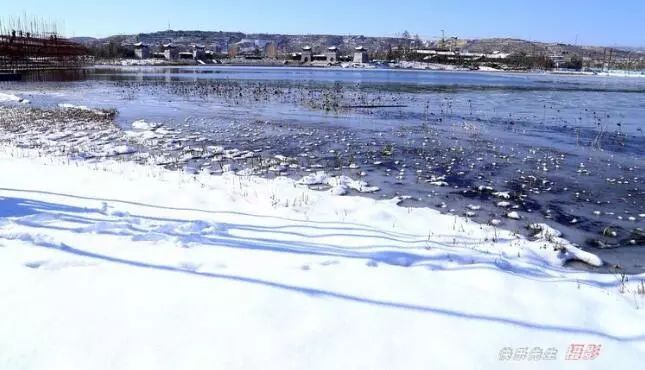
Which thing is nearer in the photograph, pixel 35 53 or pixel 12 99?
pixel 12 99

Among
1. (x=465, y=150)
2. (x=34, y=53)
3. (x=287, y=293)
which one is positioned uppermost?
(x=34, y=53)

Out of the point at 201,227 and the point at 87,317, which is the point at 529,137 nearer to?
the point at 201,227

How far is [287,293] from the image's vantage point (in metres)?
3.99

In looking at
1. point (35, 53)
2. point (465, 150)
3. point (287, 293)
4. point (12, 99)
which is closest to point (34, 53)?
point (35, 53)

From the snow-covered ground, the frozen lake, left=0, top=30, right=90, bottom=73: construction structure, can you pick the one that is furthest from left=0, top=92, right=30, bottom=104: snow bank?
left=0, top=30, right=90, bottom=73: construction structure

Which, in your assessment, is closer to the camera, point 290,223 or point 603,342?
point 603,342

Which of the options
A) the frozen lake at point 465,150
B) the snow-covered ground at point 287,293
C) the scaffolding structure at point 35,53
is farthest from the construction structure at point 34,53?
the snow-covered ground at point 287,293

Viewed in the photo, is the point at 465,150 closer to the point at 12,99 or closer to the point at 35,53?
the point at 12,99

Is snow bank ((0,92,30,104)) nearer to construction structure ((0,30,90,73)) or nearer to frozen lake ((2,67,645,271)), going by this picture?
frozen lake ((2,67,645,271))

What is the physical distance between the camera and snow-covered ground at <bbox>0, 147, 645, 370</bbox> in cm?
319

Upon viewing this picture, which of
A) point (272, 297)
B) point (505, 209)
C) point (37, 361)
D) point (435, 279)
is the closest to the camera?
point (37, 361)

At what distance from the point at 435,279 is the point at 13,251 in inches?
169

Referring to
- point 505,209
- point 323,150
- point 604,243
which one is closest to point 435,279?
point 604,243

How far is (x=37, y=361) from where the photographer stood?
2967 mm
